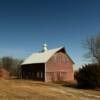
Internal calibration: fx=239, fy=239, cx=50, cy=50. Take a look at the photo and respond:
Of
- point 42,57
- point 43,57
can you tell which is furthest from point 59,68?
point 42,57

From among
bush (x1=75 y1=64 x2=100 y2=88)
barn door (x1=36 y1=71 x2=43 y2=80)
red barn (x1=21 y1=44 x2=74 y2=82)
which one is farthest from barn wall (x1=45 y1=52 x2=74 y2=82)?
bush (x1=75 y1=64 x2=100 y2=88)

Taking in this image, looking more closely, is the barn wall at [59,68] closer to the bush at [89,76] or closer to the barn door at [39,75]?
the barn door at [39,75]

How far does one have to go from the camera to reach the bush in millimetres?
36297

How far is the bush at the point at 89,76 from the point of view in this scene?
36.3 m

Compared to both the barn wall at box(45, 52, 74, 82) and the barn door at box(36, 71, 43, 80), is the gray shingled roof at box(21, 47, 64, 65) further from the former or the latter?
the barn door at box(36, 71, 43, 80)

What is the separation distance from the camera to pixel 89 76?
120ft

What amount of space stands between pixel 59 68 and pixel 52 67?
2.25 m

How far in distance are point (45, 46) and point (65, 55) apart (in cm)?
905

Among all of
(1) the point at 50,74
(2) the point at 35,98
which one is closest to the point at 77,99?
(2) the point at 35,98

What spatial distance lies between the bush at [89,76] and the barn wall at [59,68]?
16650 mm

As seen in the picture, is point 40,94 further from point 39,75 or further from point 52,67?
point 39,75

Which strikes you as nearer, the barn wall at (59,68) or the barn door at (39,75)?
the barn wall at (59,68)

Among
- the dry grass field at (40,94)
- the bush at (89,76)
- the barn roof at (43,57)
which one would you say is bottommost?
the dry grass field at (40,94)

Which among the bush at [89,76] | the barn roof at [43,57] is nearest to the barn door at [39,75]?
the barn roof at [43,57]
